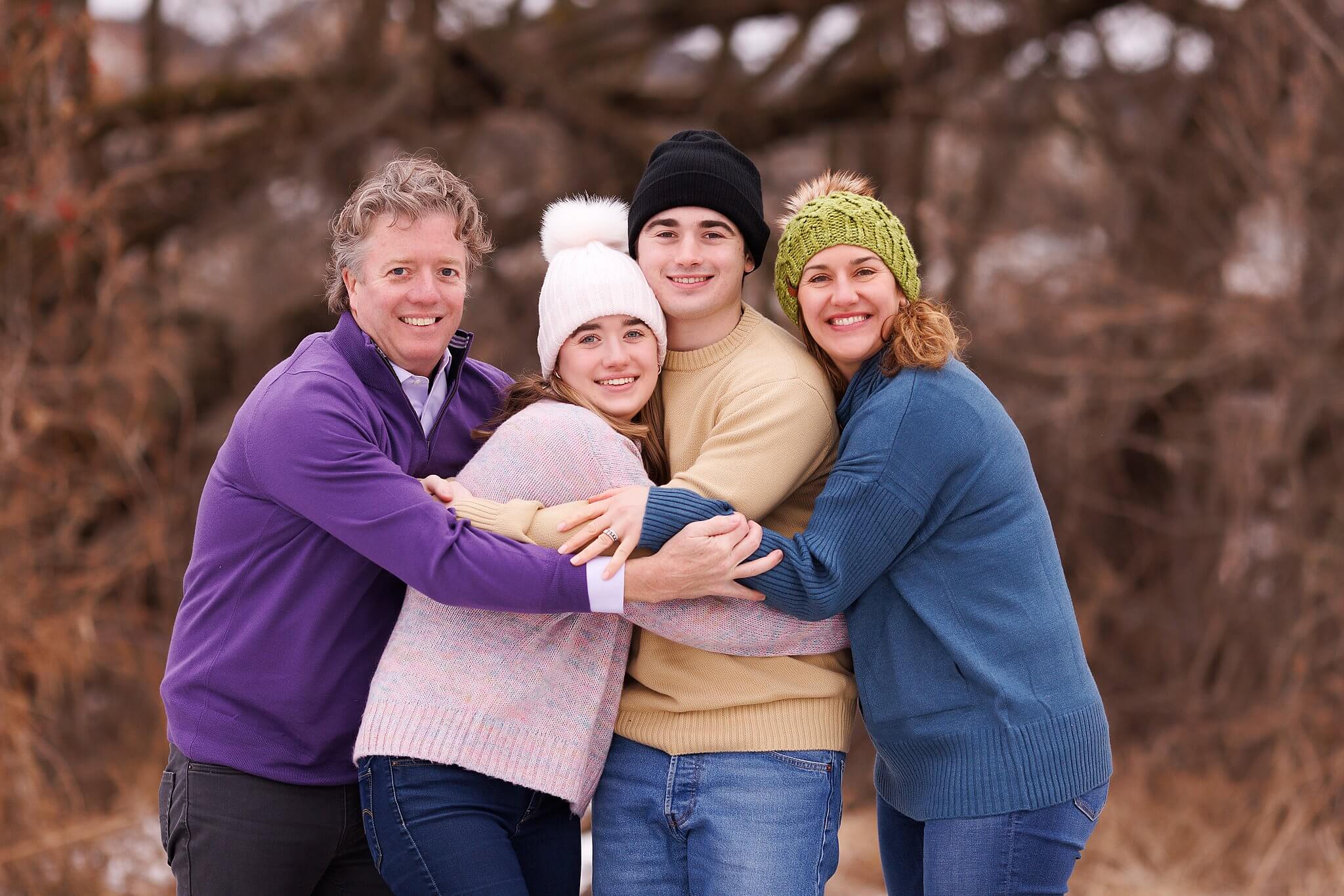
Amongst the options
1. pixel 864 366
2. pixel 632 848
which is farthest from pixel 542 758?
pixel 864 366

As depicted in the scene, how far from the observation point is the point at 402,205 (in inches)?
103

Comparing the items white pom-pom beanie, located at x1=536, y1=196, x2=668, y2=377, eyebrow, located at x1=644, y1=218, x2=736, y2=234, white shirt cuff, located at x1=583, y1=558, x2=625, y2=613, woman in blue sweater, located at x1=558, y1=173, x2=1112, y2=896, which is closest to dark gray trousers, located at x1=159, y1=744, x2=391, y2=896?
white shirt cuff, located at x1=583, y1=558, x2=625, y2=613

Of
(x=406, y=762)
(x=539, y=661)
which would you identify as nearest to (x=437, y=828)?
(x=406, y=762)

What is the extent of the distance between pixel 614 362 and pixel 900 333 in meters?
0.58

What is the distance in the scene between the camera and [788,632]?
257 centimetres

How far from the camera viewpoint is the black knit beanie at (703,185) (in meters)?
2.73

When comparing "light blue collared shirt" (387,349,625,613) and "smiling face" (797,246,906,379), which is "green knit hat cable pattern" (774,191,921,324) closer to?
"smiling face" (797,246,906,379)

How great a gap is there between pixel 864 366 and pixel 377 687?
45.8 inches

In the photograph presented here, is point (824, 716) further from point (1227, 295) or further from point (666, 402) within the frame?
point (1227, 295)

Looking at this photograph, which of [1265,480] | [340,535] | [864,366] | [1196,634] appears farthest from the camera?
[1196,634]

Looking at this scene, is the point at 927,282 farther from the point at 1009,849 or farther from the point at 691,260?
the point at 1009,849

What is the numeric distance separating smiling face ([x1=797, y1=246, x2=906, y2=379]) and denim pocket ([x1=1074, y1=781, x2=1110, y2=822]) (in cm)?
95

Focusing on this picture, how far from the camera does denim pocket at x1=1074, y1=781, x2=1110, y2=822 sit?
2.46 meters

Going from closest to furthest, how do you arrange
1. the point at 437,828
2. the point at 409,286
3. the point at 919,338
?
the point at 437,828
the point at 919,338
the point at 409,286
